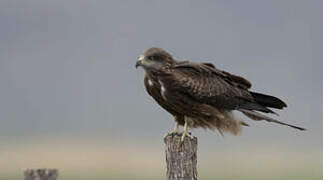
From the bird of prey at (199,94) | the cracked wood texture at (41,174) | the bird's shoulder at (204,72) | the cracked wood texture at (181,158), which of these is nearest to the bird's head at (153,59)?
the bird of prey at (199,94)

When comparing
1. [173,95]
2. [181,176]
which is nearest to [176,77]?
[173,95]

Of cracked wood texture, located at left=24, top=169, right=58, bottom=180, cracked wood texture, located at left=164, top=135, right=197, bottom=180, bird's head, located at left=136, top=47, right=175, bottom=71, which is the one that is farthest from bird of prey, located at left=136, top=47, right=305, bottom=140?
cracked wood texture, located at left=24, top=169, right=58, bottom=180

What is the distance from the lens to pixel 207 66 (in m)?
10.3

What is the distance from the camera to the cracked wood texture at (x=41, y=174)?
6664mm

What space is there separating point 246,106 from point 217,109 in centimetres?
64

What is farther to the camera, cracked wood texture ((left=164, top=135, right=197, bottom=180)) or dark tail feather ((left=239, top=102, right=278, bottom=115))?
dark tail feather ((left=239, top=102, right=278, bottom=115))

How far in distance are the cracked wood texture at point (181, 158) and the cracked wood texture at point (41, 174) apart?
2.04 meters

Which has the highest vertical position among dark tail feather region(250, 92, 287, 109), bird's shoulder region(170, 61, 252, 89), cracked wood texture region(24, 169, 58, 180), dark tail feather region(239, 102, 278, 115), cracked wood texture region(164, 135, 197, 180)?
bird's shoulder region(170, 61, 252, 89)

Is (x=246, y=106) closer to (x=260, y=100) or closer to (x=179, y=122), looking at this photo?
(x=260, y=100)

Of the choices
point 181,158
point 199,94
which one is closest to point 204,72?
point 199,94

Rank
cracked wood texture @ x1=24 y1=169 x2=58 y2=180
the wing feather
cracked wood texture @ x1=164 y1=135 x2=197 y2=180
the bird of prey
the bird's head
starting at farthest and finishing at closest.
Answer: the wing feather → the bird of prey → the bird's head → cracked wood texture @ x1=164 y1=135 x2=197 y2=180 → cracked wood texture @ x1=24 y1=169 x2=58 y2=180

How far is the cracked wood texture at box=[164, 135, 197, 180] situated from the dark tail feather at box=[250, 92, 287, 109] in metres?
2.04

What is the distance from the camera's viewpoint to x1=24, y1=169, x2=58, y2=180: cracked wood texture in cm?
666

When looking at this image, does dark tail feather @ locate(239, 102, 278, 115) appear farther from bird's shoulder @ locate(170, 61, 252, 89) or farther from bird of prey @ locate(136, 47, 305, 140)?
bird's shoulder @ locate(170, 61, 252, 89)
